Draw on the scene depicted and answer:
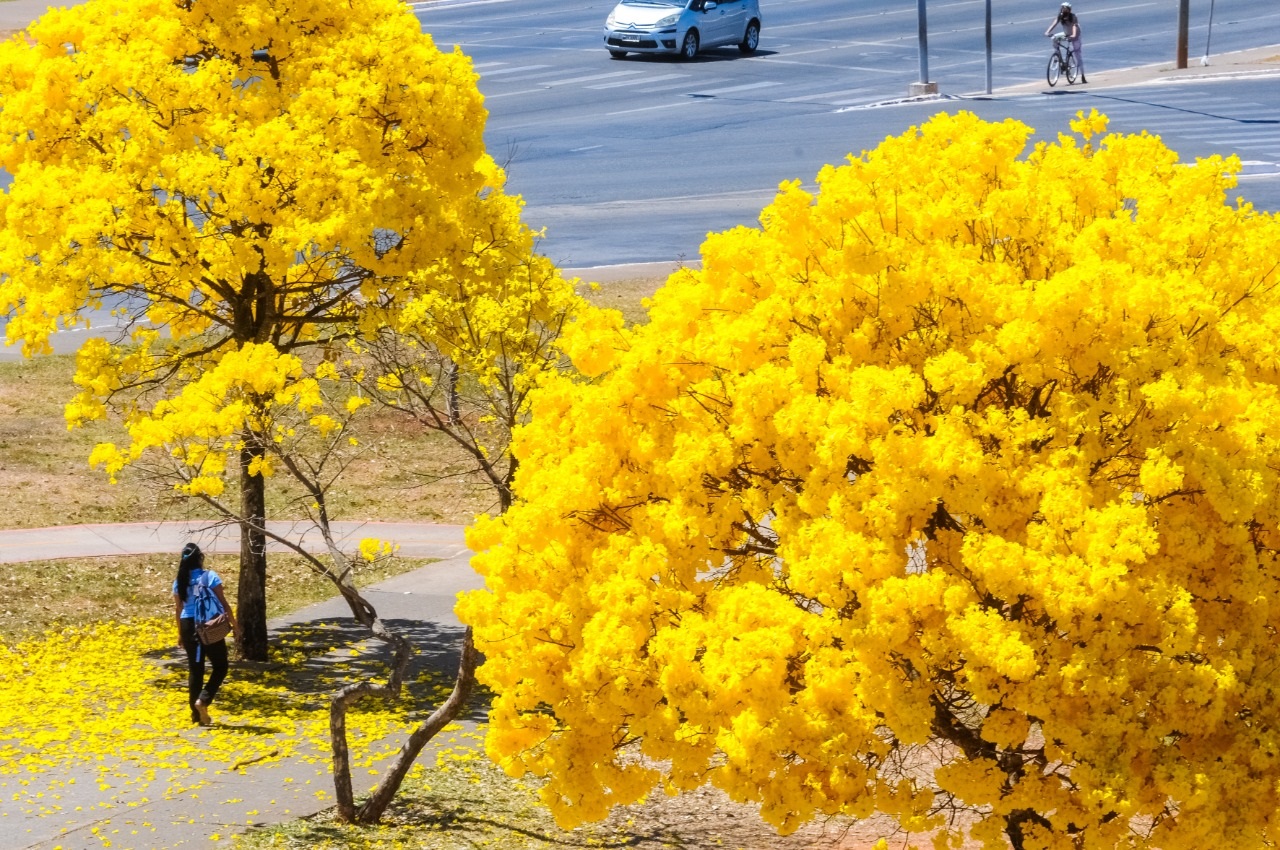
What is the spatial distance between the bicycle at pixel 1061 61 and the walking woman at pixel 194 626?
25950mm

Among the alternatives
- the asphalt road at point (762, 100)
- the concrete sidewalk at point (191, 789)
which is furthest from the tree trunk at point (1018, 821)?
the asphalt road at point (762, 100)

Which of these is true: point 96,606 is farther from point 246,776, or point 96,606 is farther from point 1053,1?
point 1053,1

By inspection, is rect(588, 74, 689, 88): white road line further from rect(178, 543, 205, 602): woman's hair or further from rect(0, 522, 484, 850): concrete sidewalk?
rect(178, 543, 205, 602): woman's hair

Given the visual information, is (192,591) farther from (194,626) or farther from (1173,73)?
(1173,73)

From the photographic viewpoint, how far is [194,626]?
13.0 m

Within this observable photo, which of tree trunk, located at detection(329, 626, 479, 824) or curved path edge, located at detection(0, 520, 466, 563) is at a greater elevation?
tree trunk, located at detection(329, 626, 479, 824)

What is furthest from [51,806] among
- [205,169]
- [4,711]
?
[205,169]

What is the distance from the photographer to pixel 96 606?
16.5 meters

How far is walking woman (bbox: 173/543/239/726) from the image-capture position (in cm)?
1299

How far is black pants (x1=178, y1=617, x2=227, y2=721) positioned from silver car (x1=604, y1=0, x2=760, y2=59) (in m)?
28.5

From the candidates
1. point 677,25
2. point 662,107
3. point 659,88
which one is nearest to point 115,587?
point 662,107

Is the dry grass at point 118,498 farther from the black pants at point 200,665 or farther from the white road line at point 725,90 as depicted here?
the white road line at point 725,90

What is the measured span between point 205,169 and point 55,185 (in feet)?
4.13

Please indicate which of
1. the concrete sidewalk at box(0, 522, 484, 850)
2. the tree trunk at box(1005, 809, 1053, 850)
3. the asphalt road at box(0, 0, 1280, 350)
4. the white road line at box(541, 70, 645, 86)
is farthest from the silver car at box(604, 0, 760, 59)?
the tree trunk at box(1005, 809, 1053, 850)
